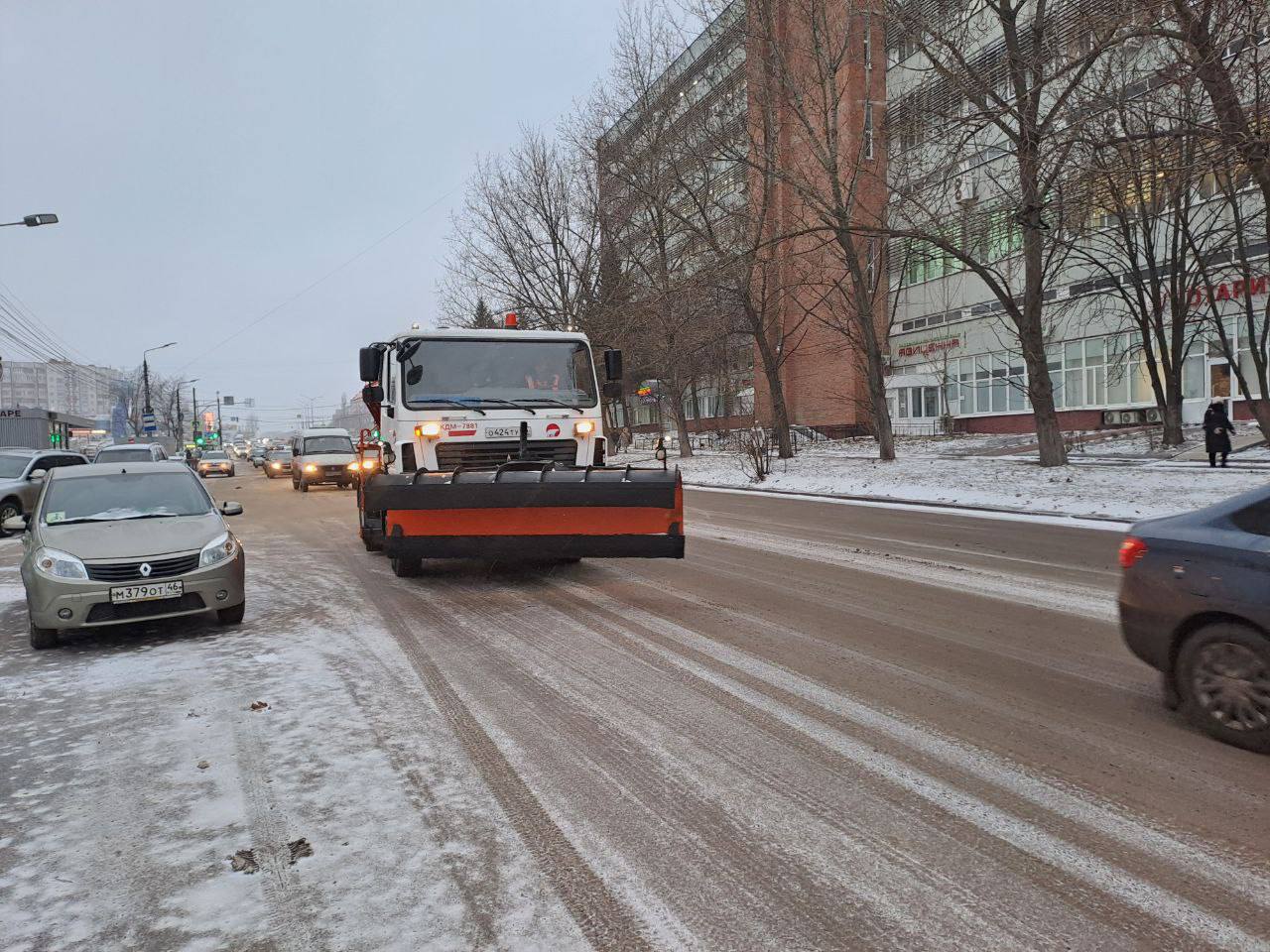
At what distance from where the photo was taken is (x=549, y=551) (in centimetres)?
904

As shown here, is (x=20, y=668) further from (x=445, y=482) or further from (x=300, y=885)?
(x=300, y=885)

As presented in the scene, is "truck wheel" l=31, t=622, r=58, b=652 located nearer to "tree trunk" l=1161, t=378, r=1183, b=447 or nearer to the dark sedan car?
the dark sedan car

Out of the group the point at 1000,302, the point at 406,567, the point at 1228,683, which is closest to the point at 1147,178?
the point at 1228,683

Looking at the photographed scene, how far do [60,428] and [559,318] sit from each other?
86.1 feet

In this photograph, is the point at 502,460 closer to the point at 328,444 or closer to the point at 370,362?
the point at 370,362

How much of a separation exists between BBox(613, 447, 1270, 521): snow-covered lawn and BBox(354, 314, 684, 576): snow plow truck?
1008 cm

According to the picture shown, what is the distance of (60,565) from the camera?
6.89 metres

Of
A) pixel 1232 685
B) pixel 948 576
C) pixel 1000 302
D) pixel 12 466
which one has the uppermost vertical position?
pixel 1000 302

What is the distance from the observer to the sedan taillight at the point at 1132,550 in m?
4.89

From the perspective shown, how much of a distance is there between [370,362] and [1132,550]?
8448mm

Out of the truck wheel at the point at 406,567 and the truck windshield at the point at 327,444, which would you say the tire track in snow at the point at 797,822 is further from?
the truck windshield at the point at 327,444

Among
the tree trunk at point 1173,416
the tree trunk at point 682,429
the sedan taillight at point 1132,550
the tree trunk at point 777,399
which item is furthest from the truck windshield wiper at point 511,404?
the tree trunk at point 682,429

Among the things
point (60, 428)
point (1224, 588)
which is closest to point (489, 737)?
point (1224, 588)

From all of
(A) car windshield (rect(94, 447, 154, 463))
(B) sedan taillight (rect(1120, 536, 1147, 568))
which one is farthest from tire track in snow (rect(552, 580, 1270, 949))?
(A) car windshield (rect(94, 447, 154, 463))
